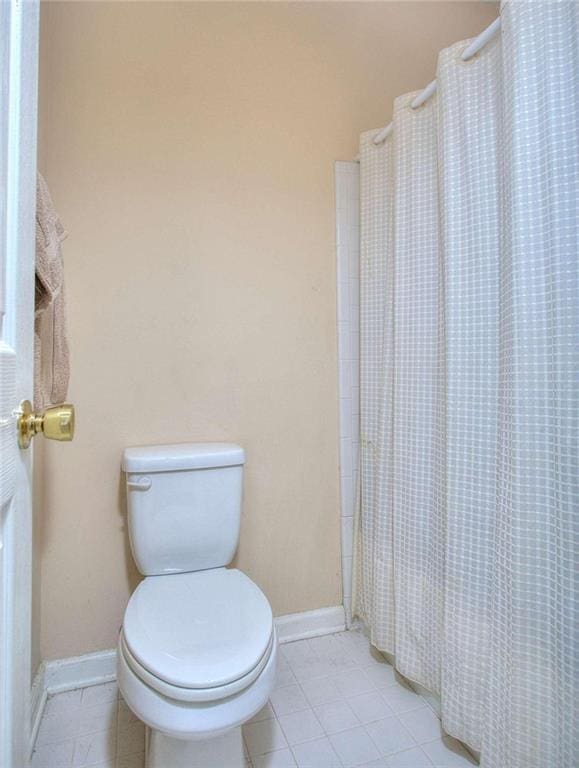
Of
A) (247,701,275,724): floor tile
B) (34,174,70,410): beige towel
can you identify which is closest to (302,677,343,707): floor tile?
(247,701,275,724): floor tile

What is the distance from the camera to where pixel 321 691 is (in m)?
1.31

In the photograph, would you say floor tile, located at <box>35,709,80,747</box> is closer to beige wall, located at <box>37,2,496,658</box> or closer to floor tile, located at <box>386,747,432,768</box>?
beige wall, located at <box>37,2,496,658</box>

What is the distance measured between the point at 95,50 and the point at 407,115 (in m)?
1.00

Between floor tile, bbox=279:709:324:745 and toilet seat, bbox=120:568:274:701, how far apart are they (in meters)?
0.42

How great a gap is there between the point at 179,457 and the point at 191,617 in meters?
0.43

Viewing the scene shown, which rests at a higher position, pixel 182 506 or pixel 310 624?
pixel 182 506

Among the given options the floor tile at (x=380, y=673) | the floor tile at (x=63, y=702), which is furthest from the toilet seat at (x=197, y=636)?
the floor tile at (x=380, y=673)

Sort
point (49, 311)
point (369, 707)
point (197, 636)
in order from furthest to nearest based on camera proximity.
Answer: point (369, 707), point (49, 311), point (197, 636)

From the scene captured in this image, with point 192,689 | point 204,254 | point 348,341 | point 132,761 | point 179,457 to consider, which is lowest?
point 132,761

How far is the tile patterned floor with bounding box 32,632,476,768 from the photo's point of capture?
1.08 metres

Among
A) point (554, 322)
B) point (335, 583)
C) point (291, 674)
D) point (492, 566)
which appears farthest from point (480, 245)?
point (291, 674)

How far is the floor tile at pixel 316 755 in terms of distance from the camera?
1.06 metres

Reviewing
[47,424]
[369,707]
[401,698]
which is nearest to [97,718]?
[369,707]

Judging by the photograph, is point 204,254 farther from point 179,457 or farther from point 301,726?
point 301,726
